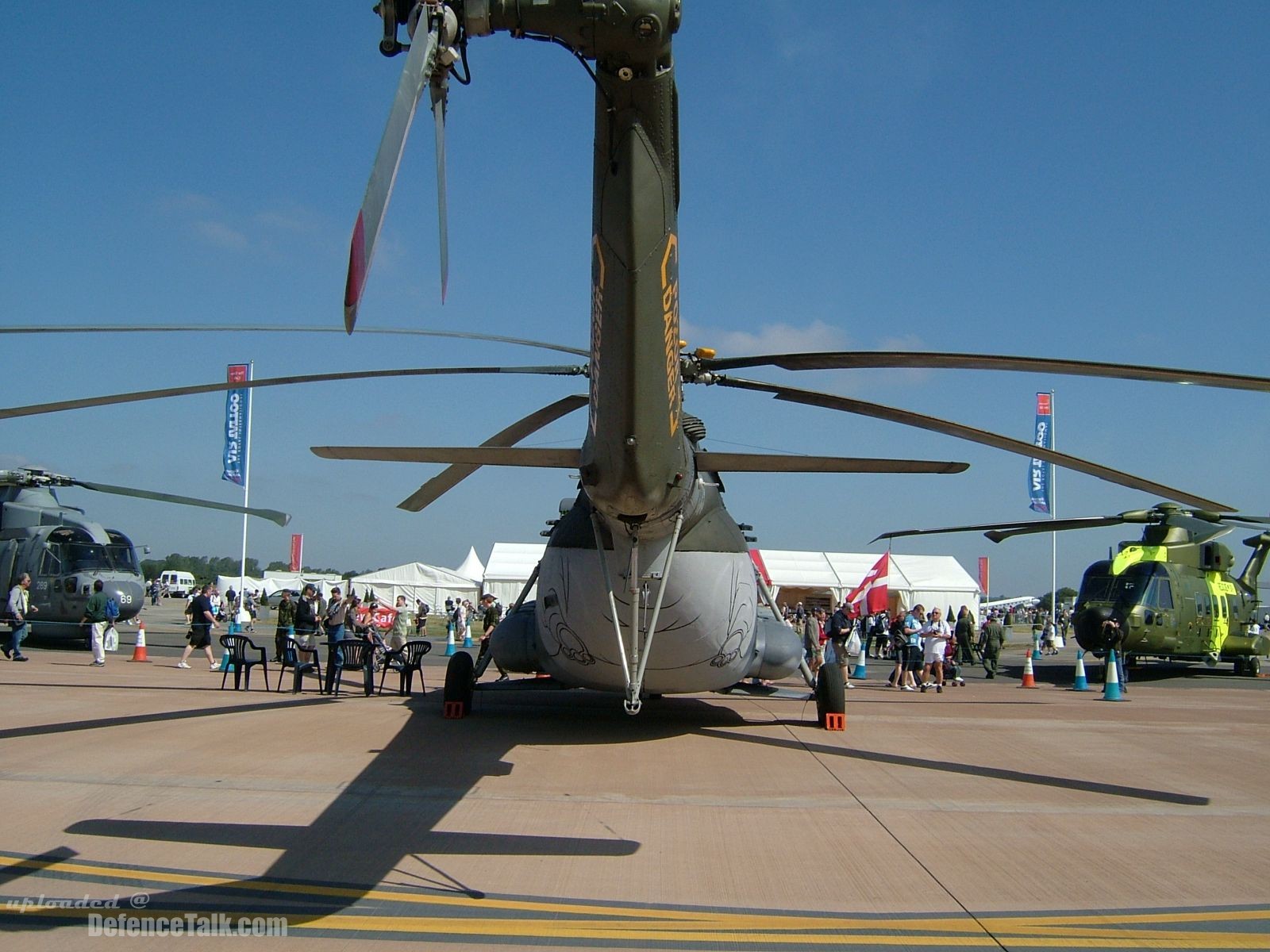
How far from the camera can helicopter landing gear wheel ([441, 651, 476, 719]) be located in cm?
1052

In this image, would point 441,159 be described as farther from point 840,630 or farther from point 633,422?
point 840,630

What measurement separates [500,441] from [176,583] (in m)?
77.8

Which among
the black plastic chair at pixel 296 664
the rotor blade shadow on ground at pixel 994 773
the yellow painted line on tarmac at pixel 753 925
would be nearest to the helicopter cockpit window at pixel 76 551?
the black plastic chair at pixel 296 664

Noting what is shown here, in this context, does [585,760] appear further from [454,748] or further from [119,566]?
[119,566]

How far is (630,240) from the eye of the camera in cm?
466

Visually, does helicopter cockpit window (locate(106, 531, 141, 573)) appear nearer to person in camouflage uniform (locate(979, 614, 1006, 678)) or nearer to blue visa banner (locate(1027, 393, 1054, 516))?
person in camouflage uniform (locate(979, 614, 1006, 678))

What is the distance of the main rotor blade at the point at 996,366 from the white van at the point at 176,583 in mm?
75553

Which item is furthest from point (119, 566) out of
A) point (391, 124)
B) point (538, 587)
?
point (391, 124)

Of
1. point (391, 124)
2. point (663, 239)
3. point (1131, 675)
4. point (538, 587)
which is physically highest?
point (663, 239)

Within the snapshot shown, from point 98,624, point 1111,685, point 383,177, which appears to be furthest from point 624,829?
point 98,624

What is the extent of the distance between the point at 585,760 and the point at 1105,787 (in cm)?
420

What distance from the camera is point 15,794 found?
654cm

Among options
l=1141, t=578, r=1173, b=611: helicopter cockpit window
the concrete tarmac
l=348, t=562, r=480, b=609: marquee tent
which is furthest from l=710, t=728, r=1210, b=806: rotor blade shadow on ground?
l=348, t=562, r=480, b=609: marquee tent

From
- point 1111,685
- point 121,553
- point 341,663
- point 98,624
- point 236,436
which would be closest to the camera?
point 341,663
